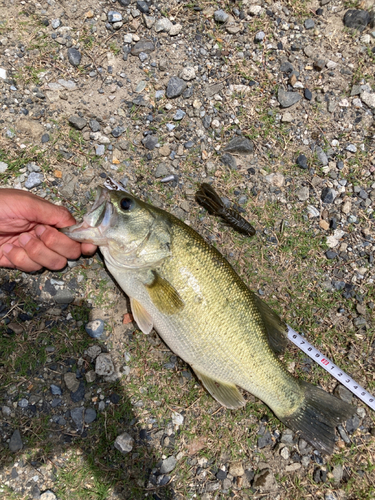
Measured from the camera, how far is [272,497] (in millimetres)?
3598

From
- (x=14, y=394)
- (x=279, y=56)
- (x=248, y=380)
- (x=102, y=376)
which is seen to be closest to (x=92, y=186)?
(x=102, y=376)

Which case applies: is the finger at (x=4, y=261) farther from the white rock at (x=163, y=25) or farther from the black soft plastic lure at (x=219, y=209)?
the white rock at (x=163, y=25)

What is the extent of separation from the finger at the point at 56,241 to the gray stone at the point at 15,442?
5.98ft

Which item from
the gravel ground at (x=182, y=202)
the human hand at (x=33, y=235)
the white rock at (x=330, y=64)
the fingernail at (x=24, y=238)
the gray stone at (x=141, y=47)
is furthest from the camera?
the white rock at (x=330, y=64)

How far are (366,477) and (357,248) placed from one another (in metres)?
2.59

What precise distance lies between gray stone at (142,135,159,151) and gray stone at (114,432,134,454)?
3161 millimetres

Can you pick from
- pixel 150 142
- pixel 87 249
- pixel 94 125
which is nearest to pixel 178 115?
pixel 150 142

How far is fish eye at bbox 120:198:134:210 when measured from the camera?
3.00 metres

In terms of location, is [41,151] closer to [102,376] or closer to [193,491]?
[102,376]

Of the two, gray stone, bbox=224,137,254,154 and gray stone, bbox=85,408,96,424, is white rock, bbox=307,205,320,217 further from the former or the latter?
gray stone, bbox=85,408,96,424

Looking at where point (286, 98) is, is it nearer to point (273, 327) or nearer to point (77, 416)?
point (273, 327)

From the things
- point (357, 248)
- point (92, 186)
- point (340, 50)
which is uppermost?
point (340, 50)

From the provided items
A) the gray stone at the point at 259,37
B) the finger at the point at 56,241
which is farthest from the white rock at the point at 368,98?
the finger at the point at 56,241

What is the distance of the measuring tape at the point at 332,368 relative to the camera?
3.86 m
